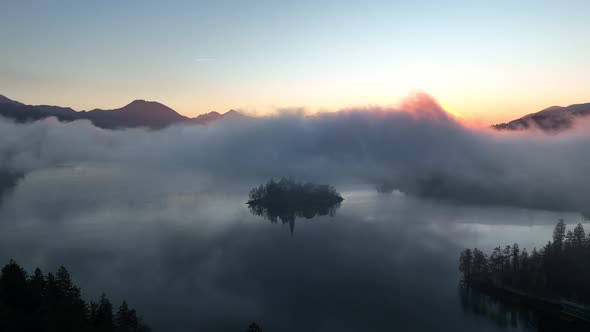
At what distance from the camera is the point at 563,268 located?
40.6m

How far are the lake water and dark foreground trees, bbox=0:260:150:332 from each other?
947 centimetres

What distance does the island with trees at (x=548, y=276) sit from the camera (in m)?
36.0

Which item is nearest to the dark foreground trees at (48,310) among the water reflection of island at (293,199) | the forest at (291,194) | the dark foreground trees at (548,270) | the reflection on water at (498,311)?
the reflection on water at (498,311)

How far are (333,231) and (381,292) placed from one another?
109 feet

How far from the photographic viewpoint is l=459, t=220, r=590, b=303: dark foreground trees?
124 ft

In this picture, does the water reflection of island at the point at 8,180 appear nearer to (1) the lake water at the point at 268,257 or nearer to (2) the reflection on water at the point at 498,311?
(1) the lake water at the point at 268,257

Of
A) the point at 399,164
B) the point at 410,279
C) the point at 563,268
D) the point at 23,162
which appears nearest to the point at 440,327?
the point at 410,279

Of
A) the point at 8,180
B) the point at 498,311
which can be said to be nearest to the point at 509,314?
the point at 498,311

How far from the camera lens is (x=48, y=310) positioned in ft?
68.2

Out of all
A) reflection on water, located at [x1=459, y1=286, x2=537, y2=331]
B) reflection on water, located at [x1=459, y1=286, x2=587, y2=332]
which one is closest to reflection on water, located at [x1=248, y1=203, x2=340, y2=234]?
reflection on water, located at [x1=459, y1=286, x2=537, y2=331]

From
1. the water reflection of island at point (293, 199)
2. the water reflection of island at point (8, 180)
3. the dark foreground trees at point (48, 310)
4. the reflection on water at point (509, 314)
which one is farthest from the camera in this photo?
the water reflection of island at point (8, 180)

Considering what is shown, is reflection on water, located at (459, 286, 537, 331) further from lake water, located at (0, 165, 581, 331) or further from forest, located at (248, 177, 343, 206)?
forest, located at (248, 177, 343, 206)

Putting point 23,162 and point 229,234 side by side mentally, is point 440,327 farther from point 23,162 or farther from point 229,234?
point 23,162

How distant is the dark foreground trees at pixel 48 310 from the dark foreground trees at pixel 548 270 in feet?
123
